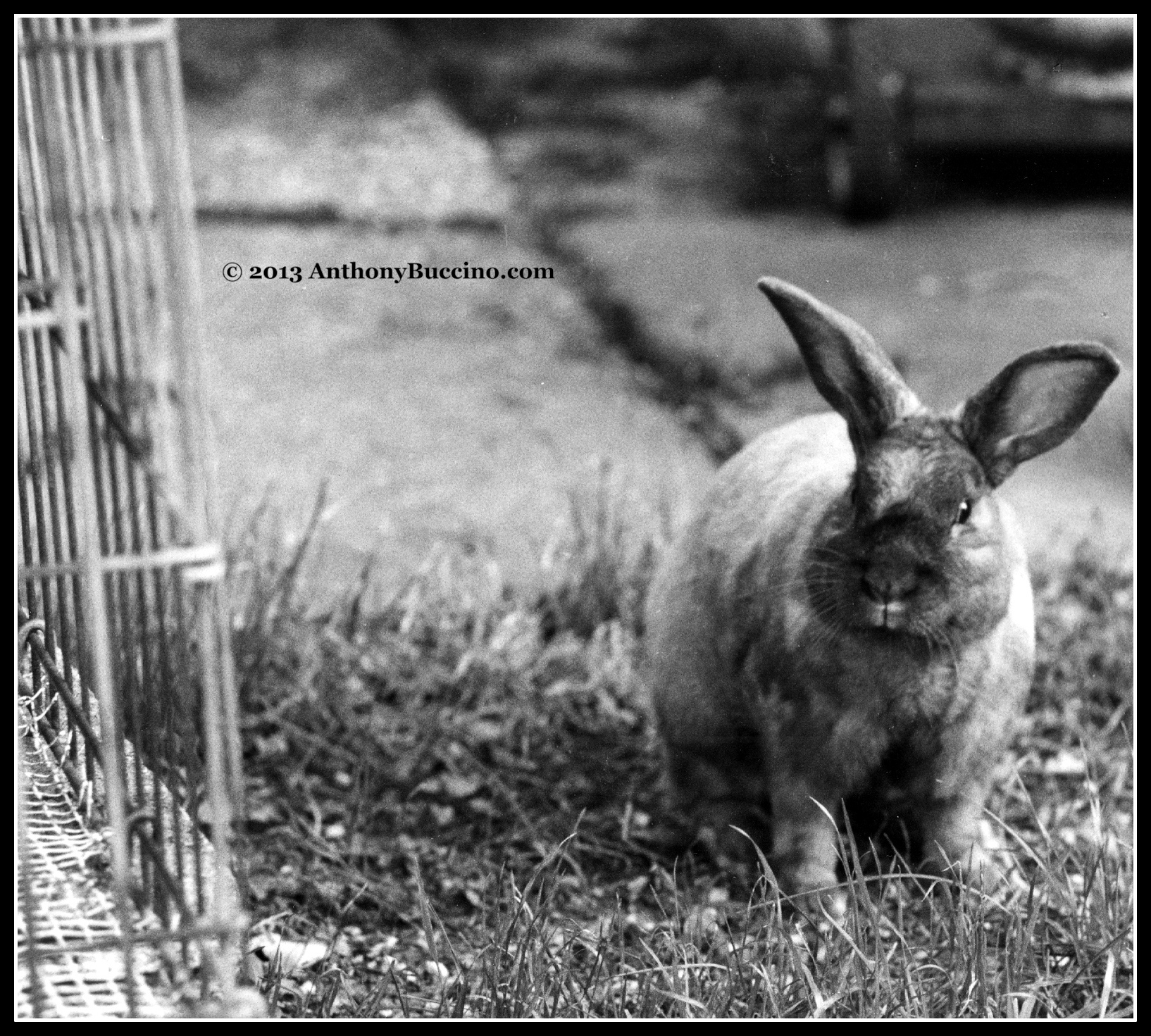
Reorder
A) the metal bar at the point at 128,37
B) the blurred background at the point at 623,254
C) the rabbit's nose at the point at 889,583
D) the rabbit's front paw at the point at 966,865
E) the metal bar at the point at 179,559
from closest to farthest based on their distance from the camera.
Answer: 1. the metal bar at the point at 128,37
2. the metal bar at the point at 179,559
3. the rabbit's nose at the point at 889,583
4. the rabbit's front paw at the point at 966,865
5. the blurred background at the point at 623,254

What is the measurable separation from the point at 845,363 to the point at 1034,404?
0.33 m

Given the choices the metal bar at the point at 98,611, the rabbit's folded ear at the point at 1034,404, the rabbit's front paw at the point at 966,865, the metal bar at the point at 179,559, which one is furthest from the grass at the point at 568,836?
the metal bar at the point at 179,559

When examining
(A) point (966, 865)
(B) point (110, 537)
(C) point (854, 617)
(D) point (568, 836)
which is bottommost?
(A) point (966, 865)

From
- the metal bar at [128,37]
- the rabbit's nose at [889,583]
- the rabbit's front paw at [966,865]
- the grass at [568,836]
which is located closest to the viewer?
the metal bar at [128,37]

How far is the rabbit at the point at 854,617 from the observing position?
120 inches

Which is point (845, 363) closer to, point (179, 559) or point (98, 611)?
point (179, 559)

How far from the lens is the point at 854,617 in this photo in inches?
121

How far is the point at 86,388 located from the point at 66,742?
809 millimetres

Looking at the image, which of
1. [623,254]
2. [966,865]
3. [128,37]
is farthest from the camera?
[623,254]

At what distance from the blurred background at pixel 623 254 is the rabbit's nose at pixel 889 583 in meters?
1.60

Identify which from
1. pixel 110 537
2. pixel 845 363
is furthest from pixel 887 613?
pixel 110 537

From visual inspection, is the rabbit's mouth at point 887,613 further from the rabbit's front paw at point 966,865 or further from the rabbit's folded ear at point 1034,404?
the rabbit's front paw at point 966,865

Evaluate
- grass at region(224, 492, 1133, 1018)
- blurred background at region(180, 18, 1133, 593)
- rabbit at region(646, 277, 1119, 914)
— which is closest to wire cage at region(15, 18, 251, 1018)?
grass at region(224, 492, 1133, 1018)
